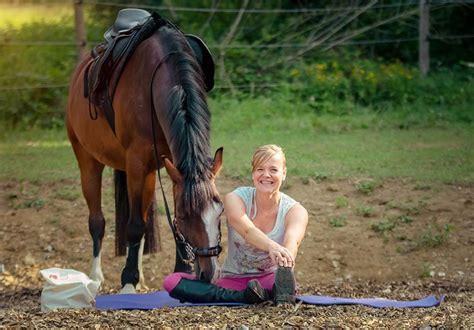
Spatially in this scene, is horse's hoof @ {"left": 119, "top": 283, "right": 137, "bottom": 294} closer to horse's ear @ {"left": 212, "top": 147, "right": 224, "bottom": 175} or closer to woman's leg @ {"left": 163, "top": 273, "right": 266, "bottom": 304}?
woman's leg @ {"left": 163, "top": 273, "right": 266, "bottom": 304}

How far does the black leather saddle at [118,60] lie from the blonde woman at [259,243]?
4.06 ft

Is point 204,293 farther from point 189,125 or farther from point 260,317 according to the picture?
point 189,125

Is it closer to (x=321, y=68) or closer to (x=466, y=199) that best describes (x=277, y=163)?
(x=466, y=199)

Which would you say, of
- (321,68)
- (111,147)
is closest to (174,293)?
(111,147)

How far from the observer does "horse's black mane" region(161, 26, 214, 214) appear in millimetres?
5117

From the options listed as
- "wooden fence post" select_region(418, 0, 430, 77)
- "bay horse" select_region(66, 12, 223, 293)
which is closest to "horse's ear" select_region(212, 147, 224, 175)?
"bay horse" select_region(66, 12, 223, 293)

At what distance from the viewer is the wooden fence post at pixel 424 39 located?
13195mm

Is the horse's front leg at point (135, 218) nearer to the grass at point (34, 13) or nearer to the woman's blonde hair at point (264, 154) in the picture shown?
the woman's blonde hair at point (264, 154)

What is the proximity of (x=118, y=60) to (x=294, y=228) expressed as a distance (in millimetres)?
1968

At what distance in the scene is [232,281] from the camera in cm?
543

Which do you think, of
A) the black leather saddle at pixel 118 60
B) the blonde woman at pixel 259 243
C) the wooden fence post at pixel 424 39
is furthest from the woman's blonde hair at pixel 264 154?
the wooden fence post at pixel 424 39

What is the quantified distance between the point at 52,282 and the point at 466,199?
410 centimetres

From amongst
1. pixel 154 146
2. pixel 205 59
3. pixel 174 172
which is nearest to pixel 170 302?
pixel 174 172

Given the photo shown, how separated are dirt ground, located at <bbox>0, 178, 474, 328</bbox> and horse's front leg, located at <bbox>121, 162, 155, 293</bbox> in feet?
1.96
